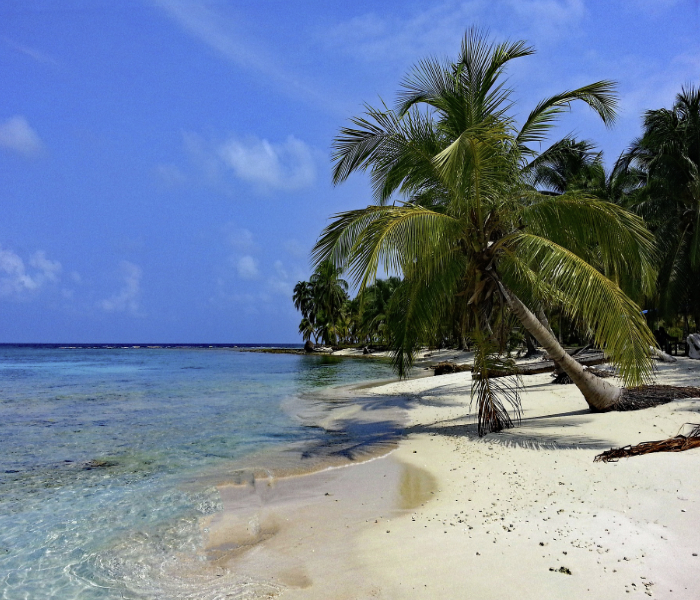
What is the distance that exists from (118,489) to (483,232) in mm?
6697

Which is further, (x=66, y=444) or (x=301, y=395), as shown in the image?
(x=301, y=395)

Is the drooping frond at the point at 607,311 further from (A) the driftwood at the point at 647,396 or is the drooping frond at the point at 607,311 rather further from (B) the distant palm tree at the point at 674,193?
(B) the distant palm tree at the point at 674,193

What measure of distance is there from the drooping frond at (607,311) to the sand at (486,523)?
1080mm

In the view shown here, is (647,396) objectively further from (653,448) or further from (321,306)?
(321,306)

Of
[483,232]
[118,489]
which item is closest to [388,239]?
[483,232]

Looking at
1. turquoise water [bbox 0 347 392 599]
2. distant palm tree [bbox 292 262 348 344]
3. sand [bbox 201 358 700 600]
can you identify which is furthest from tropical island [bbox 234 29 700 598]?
distant palm tree [bbox 292 262 348 344]

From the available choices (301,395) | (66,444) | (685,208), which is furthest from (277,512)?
(685,208)

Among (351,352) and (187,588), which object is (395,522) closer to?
(187,588)

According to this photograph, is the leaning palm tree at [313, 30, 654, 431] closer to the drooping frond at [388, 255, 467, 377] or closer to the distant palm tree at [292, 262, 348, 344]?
the drooping frond at [388, 255, 467, 377]

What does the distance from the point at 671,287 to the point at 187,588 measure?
24.9 metres

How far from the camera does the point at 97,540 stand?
4.70 m

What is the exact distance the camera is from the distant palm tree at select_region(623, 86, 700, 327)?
738 inches

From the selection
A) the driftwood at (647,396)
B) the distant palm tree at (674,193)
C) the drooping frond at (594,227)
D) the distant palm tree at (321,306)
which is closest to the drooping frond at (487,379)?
the driftwood at (647,396)

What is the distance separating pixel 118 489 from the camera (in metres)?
6.42
